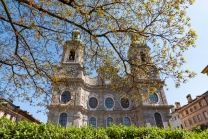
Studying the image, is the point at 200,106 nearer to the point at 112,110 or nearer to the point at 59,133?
the point at 112,110

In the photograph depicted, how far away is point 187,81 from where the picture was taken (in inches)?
213

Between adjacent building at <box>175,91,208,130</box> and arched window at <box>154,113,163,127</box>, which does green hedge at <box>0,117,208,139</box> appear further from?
adjacent building at <box>175,91,208,130</box>

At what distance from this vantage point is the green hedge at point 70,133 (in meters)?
6.56

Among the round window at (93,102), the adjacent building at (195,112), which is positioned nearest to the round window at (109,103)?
the round window at (93,102)

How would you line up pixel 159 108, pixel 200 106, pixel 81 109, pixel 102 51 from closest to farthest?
1. pixel 102 51
2. pixel 81 109
3. pixel 159 108
4. pixel 200 106

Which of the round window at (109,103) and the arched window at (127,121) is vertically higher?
the round window at (109,103)

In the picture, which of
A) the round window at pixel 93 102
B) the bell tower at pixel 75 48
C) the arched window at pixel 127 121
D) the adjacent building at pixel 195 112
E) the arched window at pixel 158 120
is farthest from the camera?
the adjacent building at pixel 195 112

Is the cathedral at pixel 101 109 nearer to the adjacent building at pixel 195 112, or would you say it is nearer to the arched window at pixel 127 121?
the arched window at pixel 127 121

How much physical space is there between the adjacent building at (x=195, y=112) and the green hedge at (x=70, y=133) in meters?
26.8

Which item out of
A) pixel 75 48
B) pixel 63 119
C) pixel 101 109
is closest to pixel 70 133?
pixel 75 48

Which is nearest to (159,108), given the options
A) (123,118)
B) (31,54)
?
(123,118)

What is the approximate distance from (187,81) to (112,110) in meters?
21.5

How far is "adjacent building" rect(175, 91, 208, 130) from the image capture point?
1153 inches

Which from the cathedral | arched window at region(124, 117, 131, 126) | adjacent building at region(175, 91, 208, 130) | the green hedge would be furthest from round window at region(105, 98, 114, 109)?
adjacent building at region(175, 91, 208, 130)
